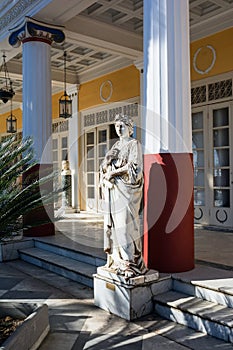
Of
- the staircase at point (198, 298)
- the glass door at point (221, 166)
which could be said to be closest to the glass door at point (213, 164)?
the glass door at point (221, 166)

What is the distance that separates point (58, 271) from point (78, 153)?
5.22 meters

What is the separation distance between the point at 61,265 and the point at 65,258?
309mm

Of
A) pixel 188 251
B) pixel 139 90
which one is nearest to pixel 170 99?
pixel 188 251

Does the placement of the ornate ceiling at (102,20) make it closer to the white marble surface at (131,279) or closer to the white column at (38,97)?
the white column at (38,97)

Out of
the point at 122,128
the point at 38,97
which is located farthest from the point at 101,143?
the point at 122,128

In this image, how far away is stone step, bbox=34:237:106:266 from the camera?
13.9 ft

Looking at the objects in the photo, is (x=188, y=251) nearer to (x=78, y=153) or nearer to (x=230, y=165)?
(x=230, y=165)

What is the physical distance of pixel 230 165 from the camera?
19.5 ft

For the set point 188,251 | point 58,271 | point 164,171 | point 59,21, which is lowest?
point 58,271

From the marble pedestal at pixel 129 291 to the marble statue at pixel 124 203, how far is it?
7 cm

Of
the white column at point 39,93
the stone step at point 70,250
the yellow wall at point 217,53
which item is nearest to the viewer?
the stone step at point 70,250

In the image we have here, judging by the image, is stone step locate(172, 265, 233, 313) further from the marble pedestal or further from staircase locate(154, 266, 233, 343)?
the marble pedestal

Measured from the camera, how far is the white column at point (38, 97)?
225 inches

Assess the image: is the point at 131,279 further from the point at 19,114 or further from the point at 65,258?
the point at 19,114
